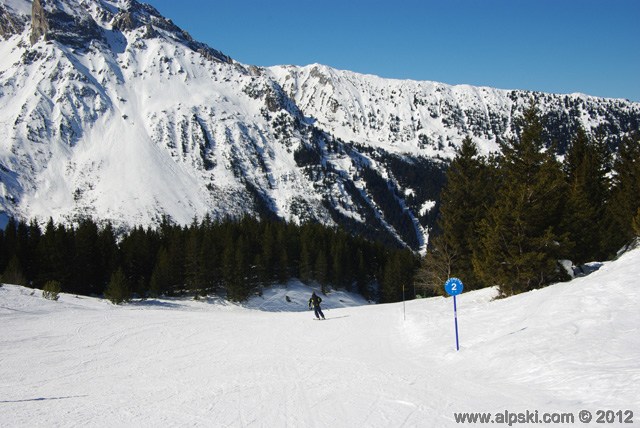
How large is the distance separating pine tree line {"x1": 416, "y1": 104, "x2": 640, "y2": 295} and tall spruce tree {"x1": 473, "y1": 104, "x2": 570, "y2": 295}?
0.05 meters

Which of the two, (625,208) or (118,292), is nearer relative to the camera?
(625,208)

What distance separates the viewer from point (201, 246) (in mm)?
66062

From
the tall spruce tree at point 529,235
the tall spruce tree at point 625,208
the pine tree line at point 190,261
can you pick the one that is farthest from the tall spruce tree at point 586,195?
the pine tree line at point 190,261

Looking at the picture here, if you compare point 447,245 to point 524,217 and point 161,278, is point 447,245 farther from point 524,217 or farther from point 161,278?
point 161,278

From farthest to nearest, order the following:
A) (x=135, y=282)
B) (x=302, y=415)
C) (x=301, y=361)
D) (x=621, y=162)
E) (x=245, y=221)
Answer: (x=245, y=221), (x=135, y=282), (x=621, y=162), (x=301, y=361), (x=302, y=415)

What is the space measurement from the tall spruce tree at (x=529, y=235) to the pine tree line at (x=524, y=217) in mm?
46

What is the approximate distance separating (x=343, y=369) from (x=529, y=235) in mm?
15677

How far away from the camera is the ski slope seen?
7.95m

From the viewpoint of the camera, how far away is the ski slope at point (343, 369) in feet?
26.1

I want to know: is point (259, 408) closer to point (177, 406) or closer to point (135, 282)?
point (177, 406)

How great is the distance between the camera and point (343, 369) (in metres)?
12.0

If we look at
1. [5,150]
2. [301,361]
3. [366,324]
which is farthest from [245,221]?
[5,150]

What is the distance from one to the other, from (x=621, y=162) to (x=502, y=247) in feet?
103

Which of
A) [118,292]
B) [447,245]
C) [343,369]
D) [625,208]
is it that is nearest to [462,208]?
[447,245]
